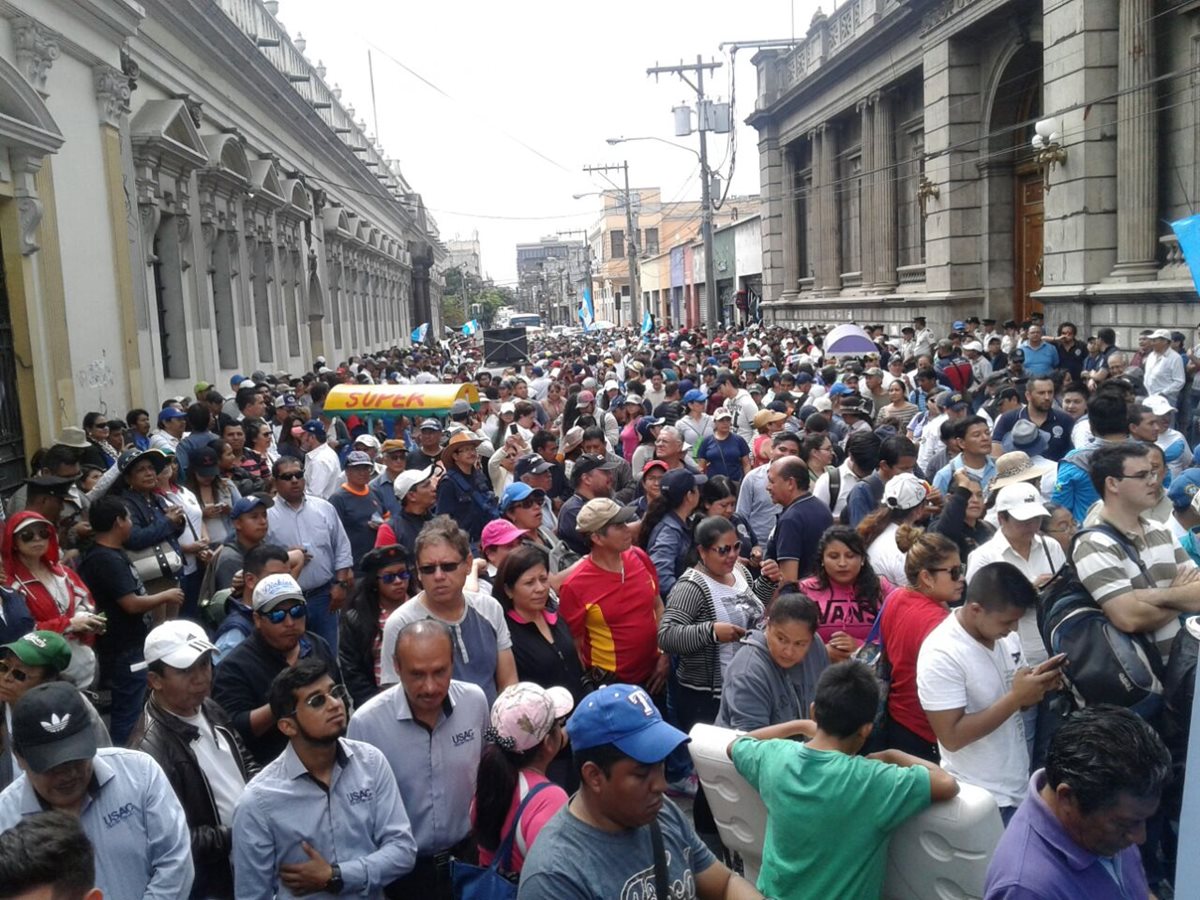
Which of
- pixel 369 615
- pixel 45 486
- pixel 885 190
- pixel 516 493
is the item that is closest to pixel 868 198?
pixel 885 190

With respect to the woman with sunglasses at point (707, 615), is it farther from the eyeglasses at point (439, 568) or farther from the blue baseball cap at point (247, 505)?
the blue baseball cap at point (247, 505)

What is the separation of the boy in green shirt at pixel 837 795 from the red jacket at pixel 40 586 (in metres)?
3.89

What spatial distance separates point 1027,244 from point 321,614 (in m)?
18.8

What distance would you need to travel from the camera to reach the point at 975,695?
158 inches

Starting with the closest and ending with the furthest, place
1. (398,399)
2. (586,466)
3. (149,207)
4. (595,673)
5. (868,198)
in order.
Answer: (595,673), (586,466), (398,399), (149,207), (868,198)

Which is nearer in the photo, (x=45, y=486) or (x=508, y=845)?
(x=508, y=845)

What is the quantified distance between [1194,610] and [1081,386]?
17.7 feet

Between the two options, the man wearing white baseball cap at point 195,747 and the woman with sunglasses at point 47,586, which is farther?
the woman with sunglasses at point 47,586

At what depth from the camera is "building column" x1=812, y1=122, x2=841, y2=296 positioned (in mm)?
31906

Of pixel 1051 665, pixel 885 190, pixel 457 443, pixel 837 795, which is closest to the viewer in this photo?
pixel 837 795

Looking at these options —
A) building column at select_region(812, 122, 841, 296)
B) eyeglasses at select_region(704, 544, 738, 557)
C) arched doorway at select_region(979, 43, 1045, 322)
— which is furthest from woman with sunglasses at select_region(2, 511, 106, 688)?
building column at select_region(812, 122, 841, 296)

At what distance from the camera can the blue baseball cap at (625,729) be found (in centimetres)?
281

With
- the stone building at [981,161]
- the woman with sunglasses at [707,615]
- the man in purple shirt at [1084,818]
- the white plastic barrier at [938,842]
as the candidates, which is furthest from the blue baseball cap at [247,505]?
the stone building at [981,161]

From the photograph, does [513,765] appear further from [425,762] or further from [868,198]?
[868,198]
